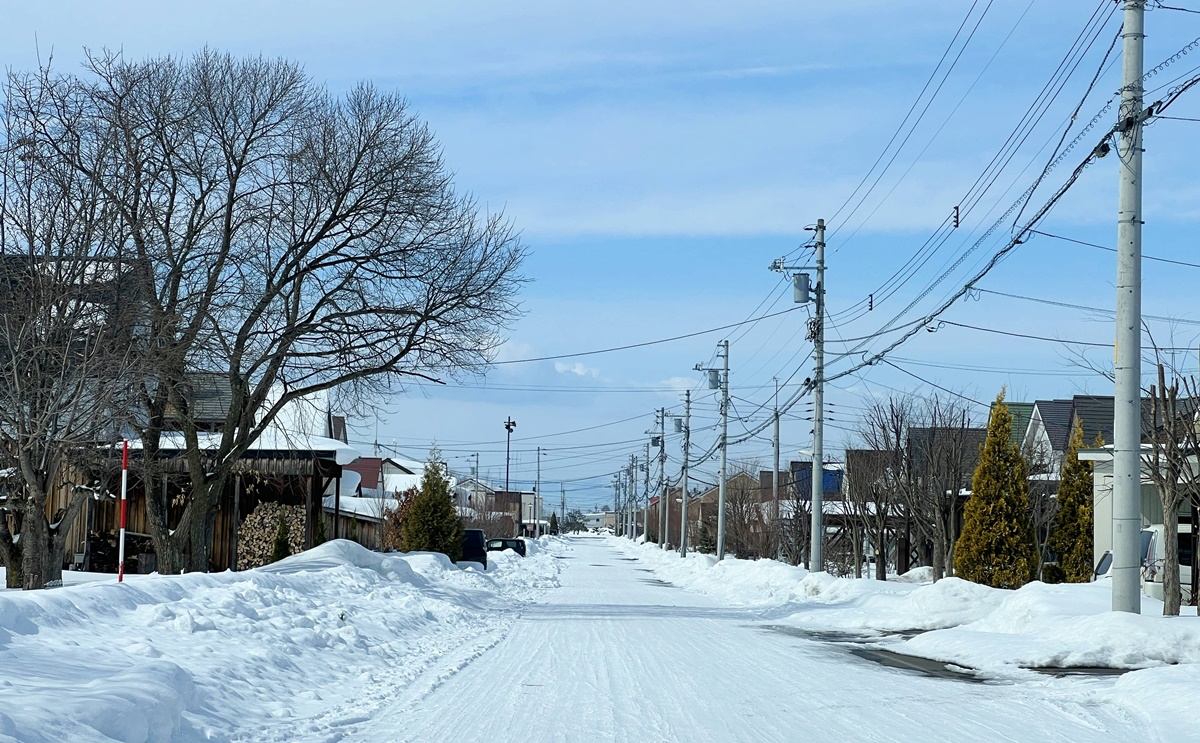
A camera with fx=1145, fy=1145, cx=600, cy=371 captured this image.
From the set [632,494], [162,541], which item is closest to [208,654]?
[162,541]

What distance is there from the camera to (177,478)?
29125mm

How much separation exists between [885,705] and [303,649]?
6.57 metres

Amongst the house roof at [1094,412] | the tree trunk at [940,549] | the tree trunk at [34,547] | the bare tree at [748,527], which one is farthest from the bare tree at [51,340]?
the bare tree at [748,527]

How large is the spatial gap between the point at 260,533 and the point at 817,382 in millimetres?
16462

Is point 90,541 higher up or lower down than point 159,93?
lower down

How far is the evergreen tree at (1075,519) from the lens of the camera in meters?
31.8

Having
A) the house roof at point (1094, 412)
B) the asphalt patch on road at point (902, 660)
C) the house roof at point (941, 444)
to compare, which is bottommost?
the asphalt patch on road at point (902, 660)

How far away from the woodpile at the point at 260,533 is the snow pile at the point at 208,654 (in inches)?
516

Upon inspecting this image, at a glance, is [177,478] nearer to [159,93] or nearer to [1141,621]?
[159,93]

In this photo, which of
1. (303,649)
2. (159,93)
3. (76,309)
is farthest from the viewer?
(159,93)

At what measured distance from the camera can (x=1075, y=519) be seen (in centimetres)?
3234

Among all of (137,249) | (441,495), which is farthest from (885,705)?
(441,495)

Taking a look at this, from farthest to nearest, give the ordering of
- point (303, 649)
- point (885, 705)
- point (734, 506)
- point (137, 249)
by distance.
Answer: point (734, 506), point (137, 249), point (303, 649), point (885, 705)

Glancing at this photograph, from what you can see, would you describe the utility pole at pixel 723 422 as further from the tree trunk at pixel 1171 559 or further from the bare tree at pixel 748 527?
the tree trunk at pixel 1171 559
